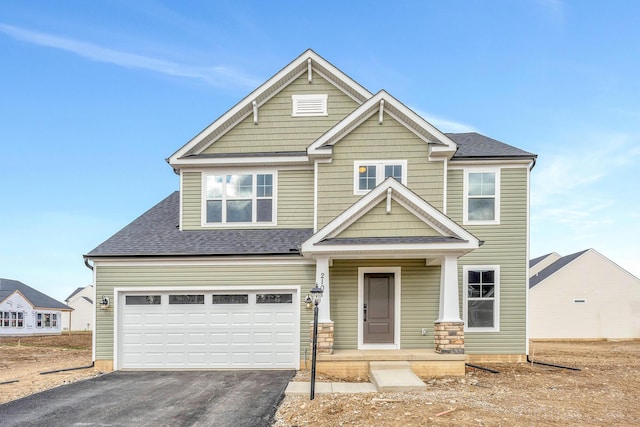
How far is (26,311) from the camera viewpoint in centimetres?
3556

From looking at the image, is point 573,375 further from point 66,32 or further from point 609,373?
point 66,32

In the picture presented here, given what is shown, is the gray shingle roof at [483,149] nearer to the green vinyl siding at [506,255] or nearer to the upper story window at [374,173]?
the green vinyl siding at [506,255]

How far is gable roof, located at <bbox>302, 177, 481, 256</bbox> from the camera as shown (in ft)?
31.7

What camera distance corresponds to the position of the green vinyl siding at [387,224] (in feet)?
32.9

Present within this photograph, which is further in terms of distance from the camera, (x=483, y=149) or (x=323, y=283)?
(x=483, y=149)

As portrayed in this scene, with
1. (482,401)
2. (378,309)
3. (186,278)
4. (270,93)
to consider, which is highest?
(270,93)

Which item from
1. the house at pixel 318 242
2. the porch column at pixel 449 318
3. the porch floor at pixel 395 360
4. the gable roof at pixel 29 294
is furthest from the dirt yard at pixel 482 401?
the gable roof at pixel 29 294

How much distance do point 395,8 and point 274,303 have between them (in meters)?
11.2

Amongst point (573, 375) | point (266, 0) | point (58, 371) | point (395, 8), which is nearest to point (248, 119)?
point (266, 0)

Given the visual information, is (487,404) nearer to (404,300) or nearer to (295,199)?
(404,300)

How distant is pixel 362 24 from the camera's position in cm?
1506

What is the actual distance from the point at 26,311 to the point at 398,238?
38434 mm

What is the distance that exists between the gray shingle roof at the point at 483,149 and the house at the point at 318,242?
0.09m

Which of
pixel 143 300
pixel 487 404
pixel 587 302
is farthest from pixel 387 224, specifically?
pixel 587 302
